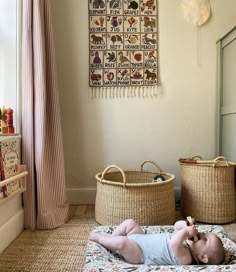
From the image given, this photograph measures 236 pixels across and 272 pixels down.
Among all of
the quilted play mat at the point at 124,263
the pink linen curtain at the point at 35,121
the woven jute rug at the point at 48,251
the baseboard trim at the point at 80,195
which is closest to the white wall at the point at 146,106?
the baseboard trim at the point at 80,195

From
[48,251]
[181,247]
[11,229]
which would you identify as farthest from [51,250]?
[181,247]

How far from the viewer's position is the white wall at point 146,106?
2371 mm

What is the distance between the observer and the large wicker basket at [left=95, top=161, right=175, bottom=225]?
175 centimetres

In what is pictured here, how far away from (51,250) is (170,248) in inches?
25.3

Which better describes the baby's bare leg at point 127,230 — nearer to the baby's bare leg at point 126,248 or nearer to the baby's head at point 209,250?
the baby's bare leg at point 126,248

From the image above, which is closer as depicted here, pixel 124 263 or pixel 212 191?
pixel 124 263

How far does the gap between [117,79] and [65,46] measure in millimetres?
507

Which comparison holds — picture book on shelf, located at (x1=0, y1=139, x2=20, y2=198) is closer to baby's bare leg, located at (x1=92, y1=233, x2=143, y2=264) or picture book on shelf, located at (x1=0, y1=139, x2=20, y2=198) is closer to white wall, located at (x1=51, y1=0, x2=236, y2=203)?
baby's bare leg, located at (x1=92, y1=233, x2=143, y2=264)

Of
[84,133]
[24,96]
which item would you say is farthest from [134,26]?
[24,96]

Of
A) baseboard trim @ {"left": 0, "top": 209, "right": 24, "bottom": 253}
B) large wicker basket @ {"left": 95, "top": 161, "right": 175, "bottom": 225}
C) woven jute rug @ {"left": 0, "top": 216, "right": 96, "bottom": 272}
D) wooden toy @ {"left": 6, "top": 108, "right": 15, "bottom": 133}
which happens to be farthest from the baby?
wooden toy @ {"left": 6, "top": 108, "right": 15, "bottom": 133}

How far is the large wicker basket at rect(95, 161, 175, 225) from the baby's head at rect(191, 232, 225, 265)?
57 centimetres

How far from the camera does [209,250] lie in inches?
46.4

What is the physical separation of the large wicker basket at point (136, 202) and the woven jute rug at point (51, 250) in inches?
7.3

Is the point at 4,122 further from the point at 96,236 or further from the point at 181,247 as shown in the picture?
the point at 181,247
